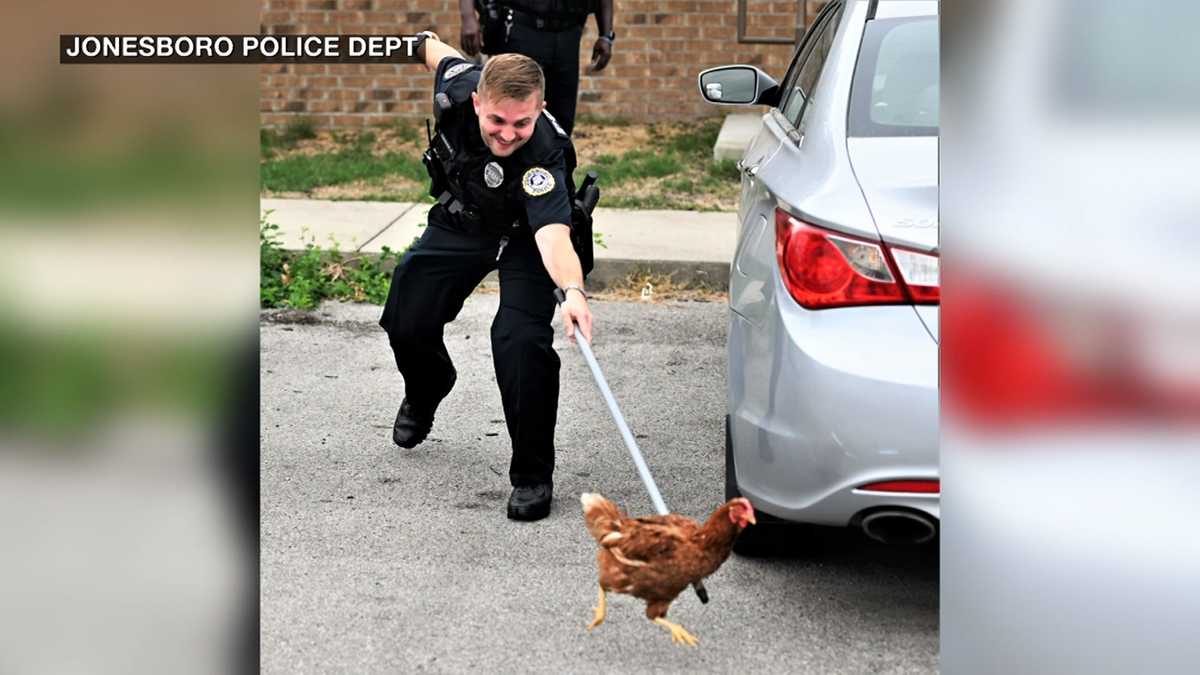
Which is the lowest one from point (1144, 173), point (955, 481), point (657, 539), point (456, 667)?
point (456, 667)

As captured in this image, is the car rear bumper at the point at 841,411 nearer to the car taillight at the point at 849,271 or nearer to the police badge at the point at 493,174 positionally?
the car taillight at the point at 849,271

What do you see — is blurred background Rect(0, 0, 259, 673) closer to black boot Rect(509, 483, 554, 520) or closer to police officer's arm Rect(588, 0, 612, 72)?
black boot Rect(509, 483, 554, 520)

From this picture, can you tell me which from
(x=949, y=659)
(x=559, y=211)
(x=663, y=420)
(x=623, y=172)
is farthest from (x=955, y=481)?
(x=623, y=172)

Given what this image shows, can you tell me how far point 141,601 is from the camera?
4.34 ft

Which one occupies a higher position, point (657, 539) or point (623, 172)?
point (623, 172)

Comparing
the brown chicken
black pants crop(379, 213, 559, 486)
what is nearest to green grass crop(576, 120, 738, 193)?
black pants crop(379, 213, 559, 486)

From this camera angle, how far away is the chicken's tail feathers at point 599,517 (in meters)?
3.12

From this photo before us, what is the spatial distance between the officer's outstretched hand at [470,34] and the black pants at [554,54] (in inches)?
6.9

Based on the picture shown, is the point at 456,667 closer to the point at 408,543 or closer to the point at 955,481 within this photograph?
the point at 408,543

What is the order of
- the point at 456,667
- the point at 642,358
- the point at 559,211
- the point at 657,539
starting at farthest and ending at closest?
the point at 642,358, the point at 559,211, the point at 456,667, the point at 657,539

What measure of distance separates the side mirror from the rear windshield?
0.90 metres

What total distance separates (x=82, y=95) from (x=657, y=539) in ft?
6.39

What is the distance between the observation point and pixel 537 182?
4176 mm

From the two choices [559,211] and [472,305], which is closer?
[559,211]
